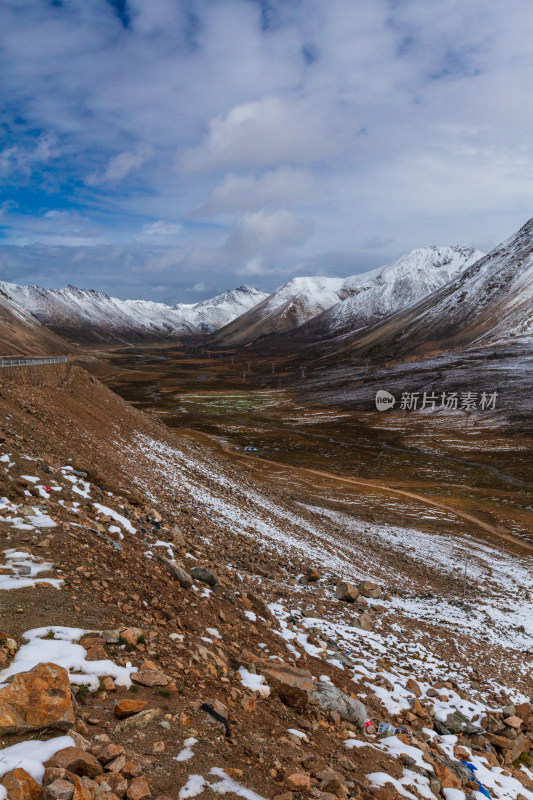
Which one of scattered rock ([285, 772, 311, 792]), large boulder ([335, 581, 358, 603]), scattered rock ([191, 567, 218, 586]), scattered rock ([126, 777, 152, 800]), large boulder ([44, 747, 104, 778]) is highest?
large boulder ([44, 747, 104, 778])

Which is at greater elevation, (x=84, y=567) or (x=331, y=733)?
(x=84, y=567)

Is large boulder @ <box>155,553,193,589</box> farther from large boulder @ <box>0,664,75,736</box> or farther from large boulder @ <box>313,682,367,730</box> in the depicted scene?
large boulder @ <box>0,664,75,736</box>

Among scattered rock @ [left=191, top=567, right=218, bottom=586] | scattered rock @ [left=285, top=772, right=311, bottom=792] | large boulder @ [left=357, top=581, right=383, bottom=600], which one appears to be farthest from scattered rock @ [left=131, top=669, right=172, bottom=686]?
large boulder @ [left=357, top=581, right=383, bottom=600]

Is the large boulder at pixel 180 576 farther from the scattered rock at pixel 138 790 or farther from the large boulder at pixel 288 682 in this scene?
the scattered rock at pixel 138 790

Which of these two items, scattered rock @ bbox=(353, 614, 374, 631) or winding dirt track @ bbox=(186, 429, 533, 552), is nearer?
scattered rock @ bbox=(353, 614, 374, 631)

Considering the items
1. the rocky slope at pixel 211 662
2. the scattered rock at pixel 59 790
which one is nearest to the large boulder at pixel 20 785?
the rocky slope at pixel 211 662

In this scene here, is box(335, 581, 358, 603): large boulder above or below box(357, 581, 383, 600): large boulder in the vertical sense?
above

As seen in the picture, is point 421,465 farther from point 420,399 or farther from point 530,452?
point 420,399

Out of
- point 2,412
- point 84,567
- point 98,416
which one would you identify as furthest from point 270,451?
point 84,567
